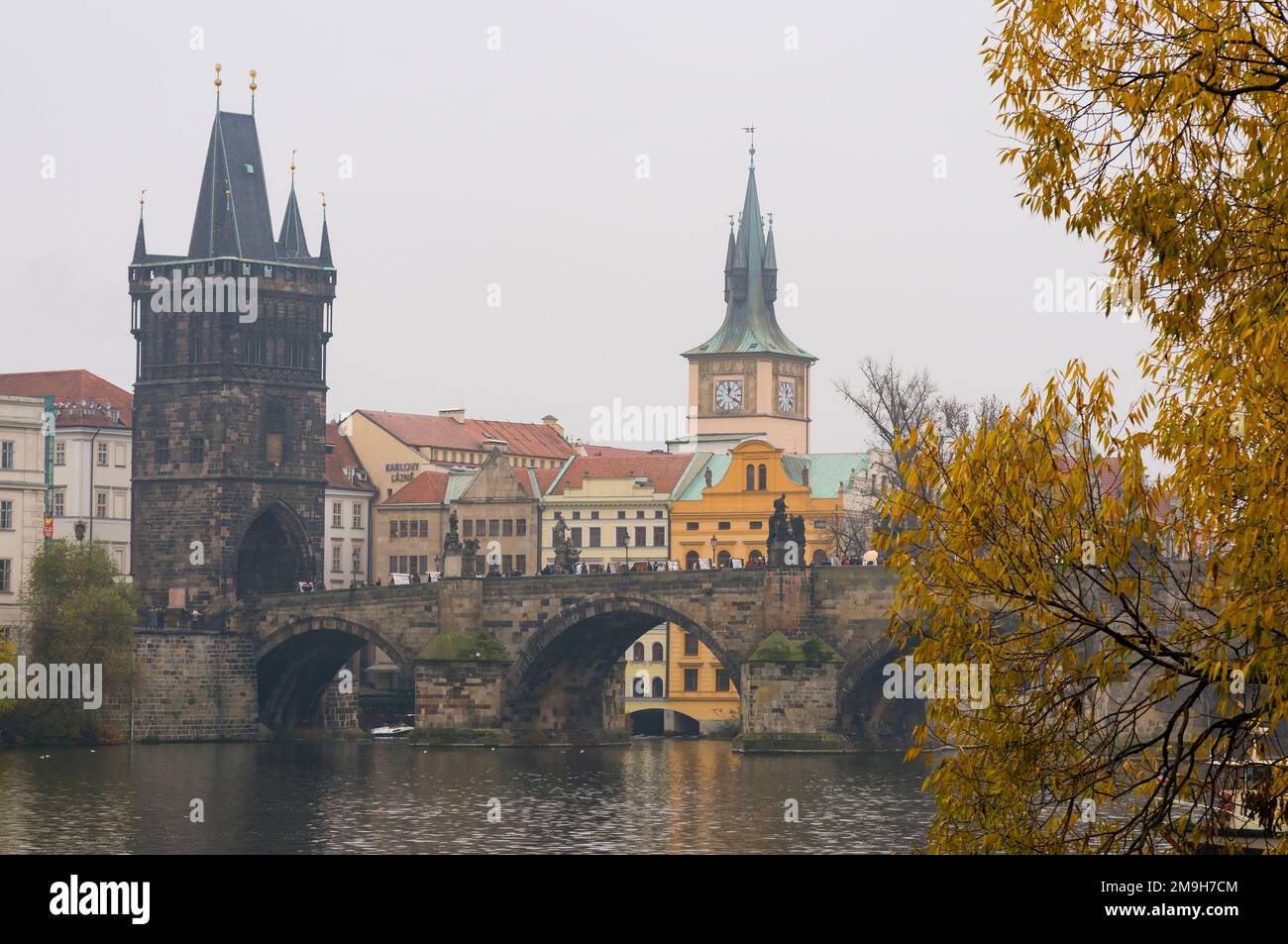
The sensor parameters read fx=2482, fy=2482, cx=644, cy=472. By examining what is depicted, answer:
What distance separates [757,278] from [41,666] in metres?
70.1

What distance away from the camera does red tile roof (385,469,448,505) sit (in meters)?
108

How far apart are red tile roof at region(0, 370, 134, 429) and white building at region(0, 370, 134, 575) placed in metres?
0.04

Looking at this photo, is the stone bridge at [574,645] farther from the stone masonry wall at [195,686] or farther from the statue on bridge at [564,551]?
the statue on bridge at [564,551]

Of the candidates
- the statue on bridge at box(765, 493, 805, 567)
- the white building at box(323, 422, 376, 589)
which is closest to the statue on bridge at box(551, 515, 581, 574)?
the statue on bridge at box(765, 493, 805, 567)

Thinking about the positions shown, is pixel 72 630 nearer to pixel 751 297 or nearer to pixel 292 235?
pixel 292 235

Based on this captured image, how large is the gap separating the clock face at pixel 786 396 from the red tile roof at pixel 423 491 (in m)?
34.1

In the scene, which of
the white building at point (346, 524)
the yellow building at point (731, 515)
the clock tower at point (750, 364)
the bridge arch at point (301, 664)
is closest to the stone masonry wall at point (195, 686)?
the bridge arch at point (301, 664)

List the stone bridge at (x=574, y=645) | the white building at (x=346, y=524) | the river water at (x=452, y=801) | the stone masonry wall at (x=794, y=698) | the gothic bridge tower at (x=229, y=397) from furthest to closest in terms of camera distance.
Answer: the white building at (x=346, y=524)
the gothic bridge tower at (x=229, y=397)
the stone bridge at (x=574, y=645)
the stone masonry wall at (x=794, y=698)
the river water at (x=452, y=801)

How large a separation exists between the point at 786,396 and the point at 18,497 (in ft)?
229

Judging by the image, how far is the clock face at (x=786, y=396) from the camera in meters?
140

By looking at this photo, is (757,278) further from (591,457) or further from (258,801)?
(258,801)

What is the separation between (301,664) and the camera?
89.4 metres

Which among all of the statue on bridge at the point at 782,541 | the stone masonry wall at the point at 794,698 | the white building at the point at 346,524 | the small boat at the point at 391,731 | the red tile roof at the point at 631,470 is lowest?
the small boat at the point at 391,731
